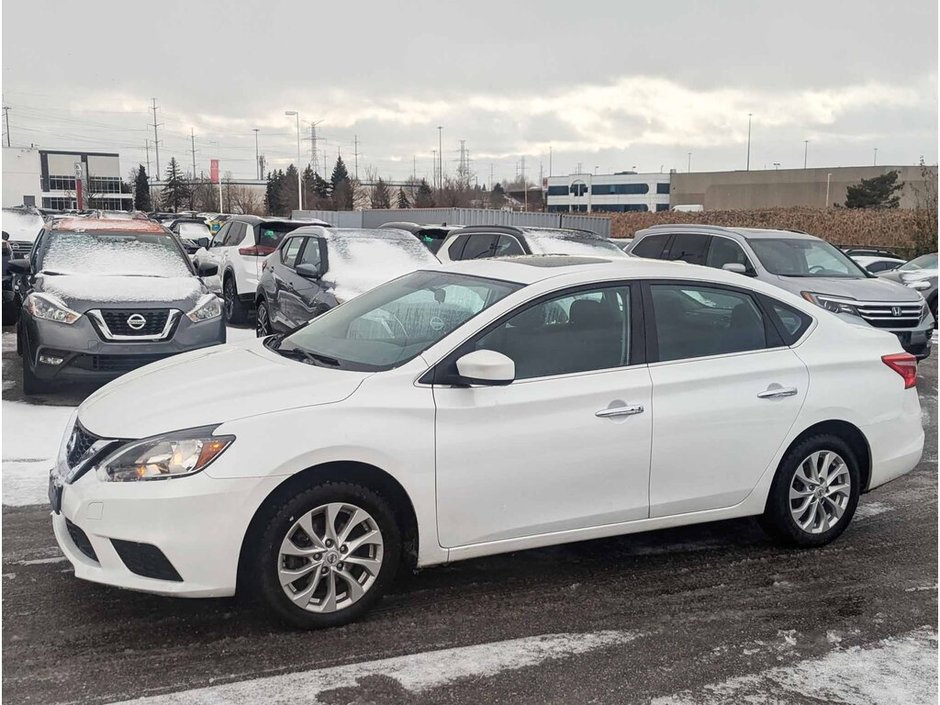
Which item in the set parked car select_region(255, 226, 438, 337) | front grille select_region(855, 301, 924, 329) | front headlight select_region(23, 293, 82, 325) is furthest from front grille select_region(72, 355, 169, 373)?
front grille select_region(855, 301, 924, 329)

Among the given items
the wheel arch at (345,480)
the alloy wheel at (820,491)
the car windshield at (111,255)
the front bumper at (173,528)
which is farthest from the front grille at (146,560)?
the car windshield at (111,255)

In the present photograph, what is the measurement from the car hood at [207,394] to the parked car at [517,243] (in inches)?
297

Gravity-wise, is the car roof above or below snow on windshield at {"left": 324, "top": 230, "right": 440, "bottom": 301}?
above

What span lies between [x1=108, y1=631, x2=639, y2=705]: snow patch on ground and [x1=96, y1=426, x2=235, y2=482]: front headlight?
84cm

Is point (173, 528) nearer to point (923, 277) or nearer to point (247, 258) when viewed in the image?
point (247, 258)

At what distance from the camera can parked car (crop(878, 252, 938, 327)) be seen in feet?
54.1

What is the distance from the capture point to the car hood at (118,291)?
8.46m

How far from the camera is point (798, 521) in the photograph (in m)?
4.94

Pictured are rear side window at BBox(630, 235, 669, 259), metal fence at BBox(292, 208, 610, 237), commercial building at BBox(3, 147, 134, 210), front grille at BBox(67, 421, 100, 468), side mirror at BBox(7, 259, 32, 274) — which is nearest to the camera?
front grille at BBox(67, 421, 100, 468)

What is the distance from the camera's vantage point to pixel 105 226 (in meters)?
10.6

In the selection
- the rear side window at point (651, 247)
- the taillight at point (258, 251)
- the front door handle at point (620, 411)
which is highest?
the rear side window at point (651, 247)

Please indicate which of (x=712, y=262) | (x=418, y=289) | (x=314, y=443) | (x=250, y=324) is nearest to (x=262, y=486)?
(x=314, y=443)

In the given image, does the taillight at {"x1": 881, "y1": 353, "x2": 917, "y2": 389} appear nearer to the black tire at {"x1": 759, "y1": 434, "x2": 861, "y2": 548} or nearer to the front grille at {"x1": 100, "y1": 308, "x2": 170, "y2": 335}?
the black tire at {"x1": 759, "y1": 434, "x2": 861, "y2": 548}

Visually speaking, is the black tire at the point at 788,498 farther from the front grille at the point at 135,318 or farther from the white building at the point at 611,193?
the white building at the point at 611,193
